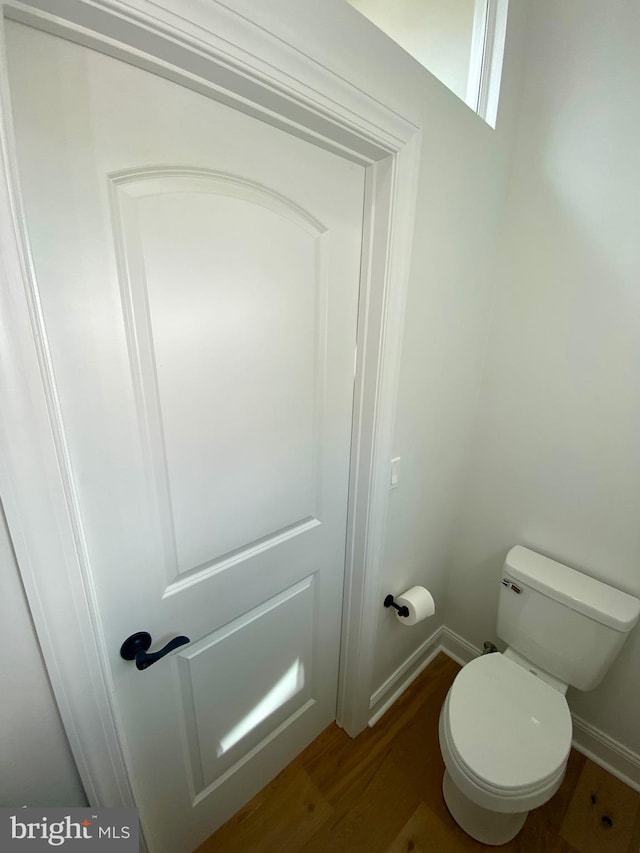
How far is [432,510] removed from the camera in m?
1.42

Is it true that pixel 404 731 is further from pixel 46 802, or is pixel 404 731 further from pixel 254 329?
pixel 254 329

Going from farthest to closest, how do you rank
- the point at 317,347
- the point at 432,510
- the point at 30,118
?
the point at 432,510 → the point at 317,347 → the point at 30,118

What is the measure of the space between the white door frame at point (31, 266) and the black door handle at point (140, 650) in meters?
0.06

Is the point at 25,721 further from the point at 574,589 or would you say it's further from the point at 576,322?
the point at 576,322

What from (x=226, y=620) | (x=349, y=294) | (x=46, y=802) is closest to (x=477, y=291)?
(x=349, y=294)

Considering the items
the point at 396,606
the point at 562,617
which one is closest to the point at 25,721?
the point at 396,606

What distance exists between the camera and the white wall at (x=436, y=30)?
3.30 feet

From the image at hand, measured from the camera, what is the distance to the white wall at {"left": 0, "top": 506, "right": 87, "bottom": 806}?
57 cm

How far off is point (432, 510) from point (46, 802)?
131 centimetres

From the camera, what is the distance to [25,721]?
64cm

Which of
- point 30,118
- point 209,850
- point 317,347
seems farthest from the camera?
point 209,850

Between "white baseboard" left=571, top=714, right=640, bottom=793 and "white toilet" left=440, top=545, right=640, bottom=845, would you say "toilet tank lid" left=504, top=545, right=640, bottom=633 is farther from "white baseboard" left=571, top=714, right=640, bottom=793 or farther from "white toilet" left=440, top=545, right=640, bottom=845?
"white baseboard" left=571, top=714, right=640, bottom=793

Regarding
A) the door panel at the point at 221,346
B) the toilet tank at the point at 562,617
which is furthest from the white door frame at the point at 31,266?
the toilet tank at the point at 562,617

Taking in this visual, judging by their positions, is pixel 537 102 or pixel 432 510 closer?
pixel 537 102
